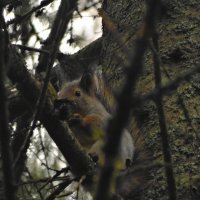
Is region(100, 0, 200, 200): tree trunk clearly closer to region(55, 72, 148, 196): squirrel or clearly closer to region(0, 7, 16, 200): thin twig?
region(55, 72, 148, 196): squirrel

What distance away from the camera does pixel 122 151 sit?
216 cm

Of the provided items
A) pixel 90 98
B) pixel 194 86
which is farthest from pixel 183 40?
pixel 90 98

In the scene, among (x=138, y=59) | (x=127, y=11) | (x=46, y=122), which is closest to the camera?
(x=138, y=59)

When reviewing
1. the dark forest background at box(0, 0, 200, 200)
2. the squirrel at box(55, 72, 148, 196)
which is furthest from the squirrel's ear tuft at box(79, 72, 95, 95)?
the dark forest background at box(0, 0, 200, 200)

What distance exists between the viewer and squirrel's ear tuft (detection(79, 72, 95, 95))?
2.78 m

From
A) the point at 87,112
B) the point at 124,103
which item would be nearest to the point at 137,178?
the point at 124,103

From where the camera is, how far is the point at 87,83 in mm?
2830

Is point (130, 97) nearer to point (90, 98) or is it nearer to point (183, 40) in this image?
point (183, 40)

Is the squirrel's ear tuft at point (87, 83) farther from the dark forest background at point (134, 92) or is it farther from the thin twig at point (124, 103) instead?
the thin twig at point (124, 103)

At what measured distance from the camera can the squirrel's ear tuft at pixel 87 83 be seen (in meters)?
2.78

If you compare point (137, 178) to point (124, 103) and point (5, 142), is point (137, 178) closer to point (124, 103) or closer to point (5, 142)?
point (5, 142)

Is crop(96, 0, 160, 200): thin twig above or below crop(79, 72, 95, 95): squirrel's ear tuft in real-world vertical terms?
below

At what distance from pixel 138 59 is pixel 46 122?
74 cm

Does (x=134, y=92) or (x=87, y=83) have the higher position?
(x=87, y=83)
